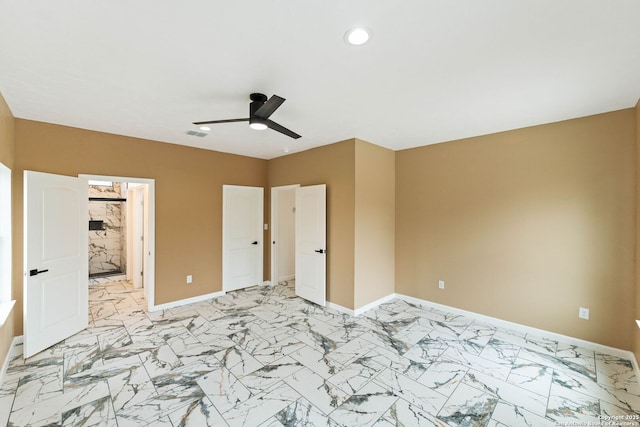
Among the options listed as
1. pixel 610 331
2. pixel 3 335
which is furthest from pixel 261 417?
pixel 610 331

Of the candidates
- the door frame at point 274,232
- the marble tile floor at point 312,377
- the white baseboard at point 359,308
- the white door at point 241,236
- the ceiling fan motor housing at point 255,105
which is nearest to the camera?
the marble tile floor at point 312,377

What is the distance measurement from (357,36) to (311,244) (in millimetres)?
3371

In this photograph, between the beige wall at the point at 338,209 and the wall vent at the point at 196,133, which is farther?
the beige wall at the point at 338,209

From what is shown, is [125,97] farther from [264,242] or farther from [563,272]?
[563,272]

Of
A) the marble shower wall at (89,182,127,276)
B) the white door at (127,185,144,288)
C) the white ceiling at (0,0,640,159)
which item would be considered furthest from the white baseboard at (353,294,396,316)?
the marble shower wall at (89,182,127,276)

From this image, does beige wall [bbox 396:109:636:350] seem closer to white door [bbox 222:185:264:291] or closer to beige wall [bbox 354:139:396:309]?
beige wall [bbox 354:139:396:309]

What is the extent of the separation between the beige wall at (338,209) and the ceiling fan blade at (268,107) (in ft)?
6.30

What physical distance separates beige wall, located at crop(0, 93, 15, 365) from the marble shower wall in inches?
151

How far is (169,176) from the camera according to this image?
4.35 meters

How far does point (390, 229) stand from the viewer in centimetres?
477


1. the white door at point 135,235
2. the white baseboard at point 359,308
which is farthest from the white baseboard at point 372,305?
the white door at point 135,235

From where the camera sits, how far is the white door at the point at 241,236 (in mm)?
5047

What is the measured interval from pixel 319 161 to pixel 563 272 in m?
3.61

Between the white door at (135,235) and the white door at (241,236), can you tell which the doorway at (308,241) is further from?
the white door at (135,235)
